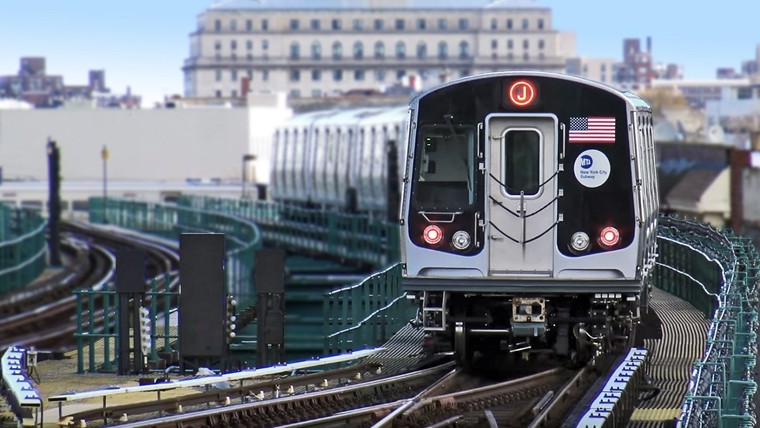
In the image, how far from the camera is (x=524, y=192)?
53.2 ft

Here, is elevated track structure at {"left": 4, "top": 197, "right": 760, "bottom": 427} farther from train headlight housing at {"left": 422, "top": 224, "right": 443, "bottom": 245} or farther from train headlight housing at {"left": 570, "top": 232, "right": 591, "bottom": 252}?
train headlight housing at {"left": 422, "top": 224, "right": 443, "bottom": 245}

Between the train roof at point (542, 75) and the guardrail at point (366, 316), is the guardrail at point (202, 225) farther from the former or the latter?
the train roof at point (542, 75)

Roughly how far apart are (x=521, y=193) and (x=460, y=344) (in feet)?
5.26

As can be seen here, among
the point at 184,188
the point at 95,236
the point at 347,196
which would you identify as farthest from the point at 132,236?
the point at 184,188

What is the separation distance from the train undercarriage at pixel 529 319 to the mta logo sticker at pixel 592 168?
110 centimetres

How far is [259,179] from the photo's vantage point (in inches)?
4345

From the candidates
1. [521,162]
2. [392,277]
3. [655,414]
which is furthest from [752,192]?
[655,414]

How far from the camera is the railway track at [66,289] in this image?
31.7 meters

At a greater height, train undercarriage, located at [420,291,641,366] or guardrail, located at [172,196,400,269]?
train undercarriage, located at [420,291,641,366]

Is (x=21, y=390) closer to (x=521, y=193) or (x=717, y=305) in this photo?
(x=521, y=193)

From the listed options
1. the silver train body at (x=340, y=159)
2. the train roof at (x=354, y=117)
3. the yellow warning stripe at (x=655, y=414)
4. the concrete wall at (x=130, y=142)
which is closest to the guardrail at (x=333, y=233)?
the silver train body at (x=340, y=159)

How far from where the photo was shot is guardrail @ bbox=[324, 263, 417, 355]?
754 inches

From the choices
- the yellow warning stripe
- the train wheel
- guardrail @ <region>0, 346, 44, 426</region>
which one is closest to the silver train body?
the train wheel

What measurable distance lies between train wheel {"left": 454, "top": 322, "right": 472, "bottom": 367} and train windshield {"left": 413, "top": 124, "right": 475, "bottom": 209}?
3.97 ft
